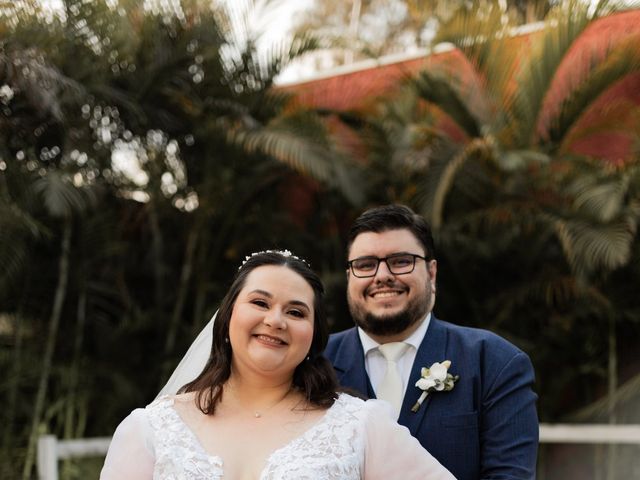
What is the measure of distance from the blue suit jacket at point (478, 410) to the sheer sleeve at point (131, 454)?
0.86 m

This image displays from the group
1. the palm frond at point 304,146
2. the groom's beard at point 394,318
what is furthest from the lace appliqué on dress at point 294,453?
the palm frond at point 304,146

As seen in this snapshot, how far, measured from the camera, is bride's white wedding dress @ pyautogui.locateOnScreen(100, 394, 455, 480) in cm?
273

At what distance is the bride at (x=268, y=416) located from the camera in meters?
2.77

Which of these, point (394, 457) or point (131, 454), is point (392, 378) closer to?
point (394, 457)

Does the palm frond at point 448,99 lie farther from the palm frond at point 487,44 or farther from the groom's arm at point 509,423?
the groom's arm at point 509,423

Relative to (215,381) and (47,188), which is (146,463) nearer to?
(215,381)

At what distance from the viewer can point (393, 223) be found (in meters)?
3.39

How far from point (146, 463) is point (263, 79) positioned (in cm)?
541

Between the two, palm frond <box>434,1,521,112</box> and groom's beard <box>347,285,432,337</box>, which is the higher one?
palm frond <box>434,1,521,112</box>

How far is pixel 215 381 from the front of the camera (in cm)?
299

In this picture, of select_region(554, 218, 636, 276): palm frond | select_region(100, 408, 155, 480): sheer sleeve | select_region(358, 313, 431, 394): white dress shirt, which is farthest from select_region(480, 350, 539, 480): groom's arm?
select_region(554, 218, 636, 276): palm frond

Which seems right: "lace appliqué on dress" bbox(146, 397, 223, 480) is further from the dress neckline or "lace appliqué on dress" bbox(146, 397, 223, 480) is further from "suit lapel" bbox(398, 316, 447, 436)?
"suit lapel" bbox(398, 316, 447, 436)

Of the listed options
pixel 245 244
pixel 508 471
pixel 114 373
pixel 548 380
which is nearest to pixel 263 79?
pixel 245 244

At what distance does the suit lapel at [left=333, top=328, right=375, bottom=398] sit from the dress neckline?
42 cm
